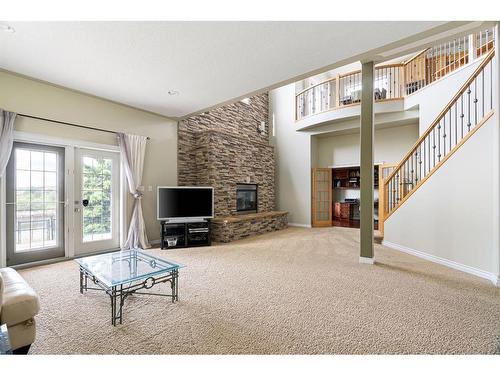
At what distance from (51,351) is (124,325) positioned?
44 cm

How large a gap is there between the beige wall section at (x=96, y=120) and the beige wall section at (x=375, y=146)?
14.7ft

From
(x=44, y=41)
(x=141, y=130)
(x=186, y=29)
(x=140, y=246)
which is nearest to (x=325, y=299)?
(x=186, y=29)

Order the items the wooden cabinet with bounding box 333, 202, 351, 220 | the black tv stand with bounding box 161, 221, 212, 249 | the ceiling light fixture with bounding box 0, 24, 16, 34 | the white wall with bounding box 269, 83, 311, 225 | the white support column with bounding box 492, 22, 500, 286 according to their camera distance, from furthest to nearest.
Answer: the wooden cabinet with bounding box 333, 202, 351, 220 < the white wall with bounding box 269, 83, 311, 225 < the black tv stand with bounding box 161, 221, 212, 249 < the white support column with bounding box 492, 22, 500, 286 < the ceiling light fixture with bounding box 0, 24, 16, 34

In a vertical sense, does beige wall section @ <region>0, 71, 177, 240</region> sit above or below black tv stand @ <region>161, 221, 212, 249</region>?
above

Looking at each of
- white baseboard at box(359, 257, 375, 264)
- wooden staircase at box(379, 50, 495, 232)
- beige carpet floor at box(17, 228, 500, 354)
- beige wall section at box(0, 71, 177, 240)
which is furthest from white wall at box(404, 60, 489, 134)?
beige wall section at box(0, 71, 177, 240)

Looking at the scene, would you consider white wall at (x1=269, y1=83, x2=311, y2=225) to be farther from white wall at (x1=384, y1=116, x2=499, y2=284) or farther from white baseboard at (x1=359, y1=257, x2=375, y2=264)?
white baseboard at (x1=359, y1=257, x2=375, y2=264)

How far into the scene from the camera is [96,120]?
3826 millimetres

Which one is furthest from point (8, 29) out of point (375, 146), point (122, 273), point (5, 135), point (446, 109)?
point (375, 146)

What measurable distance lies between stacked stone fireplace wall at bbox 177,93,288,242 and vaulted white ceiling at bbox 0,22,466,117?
1.78m

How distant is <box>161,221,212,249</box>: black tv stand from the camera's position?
4.27 meters

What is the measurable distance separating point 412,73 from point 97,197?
740 cm

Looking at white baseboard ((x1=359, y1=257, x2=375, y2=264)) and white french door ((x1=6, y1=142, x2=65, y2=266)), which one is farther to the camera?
white baseboard ((x1=359, y1=257, x2=375, y2=264))

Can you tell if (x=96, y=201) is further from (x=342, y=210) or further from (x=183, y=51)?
(x=342, y=210)

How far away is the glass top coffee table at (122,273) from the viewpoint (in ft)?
6.18
